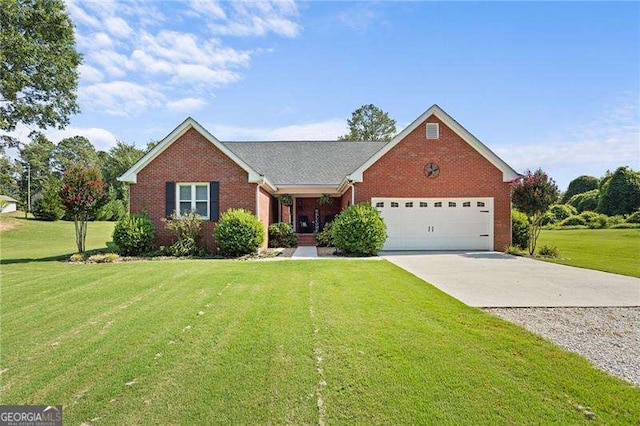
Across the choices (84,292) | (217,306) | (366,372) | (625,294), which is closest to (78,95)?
(84,292)

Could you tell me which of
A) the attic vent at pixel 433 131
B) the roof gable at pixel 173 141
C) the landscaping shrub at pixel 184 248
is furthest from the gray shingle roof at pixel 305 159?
the landscaping shrub at pixel 184 248

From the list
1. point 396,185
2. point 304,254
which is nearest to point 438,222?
point 396,185

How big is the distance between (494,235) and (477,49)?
8.31 meters

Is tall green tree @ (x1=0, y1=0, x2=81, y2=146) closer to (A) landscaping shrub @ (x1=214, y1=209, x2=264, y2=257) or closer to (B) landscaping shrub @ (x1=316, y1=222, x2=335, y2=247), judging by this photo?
(A) landscaping shrub @ (x1=214, y1=209, x2=264, y2=257)

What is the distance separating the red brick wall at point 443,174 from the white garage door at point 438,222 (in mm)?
330

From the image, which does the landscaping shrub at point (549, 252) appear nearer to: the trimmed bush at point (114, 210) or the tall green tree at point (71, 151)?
the trimmed bush at point (114, 210)

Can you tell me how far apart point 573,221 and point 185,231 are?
34.4m

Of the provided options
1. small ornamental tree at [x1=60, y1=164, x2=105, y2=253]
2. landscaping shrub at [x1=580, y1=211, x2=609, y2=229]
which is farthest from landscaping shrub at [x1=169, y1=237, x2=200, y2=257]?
landscaping shrub at [x1=580, y1=211, x2=609, y2=229]

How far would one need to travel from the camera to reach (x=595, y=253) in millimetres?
14680

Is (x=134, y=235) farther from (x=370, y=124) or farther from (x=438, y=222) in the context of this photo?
(x=370, y=124)

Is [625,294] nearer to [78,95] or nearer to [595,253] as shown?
[595,253]

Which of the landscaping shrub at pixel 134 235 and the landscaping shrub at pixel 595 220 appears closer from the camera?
the landscaping shrub at pixel 134 235

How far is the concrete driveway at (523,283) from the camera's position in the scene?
21.8ft

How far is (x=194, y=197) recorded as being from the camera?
14.7m
